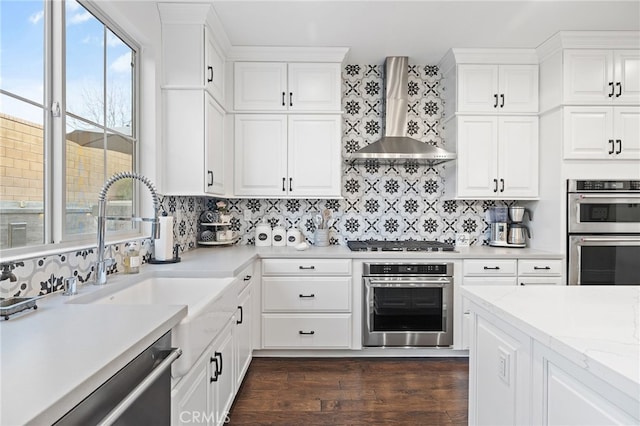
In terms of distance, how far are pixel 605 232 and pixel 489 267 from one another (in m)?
0.94

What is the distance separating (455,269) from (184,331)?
7.65 feet

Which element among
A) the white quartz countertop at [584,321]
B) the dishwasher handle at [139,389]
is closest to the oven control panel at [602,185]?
the white quartz countertop at [584,321]

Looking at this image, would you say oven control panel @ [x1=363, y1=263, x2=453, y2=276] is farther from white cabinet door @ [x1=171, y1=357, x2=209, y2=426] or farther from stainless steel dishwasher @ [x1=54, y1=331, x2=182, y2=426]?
stainless steel dishwasher @ [x1=54, y1=331, x2=182, y2=426]

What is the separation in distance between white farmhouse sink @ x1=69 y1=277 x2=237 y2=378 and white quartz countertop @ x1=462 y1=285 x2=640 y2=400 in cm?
112

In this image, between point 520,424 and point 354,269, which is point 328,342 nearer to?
point 354,269

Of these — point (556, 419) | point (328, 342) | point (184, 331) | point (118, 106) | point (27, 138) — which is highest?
point (118, 106)

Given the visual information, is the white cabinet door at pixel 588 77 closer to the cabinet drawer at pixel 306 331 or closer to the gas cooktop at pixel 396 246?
the gas cooktop at pixel 396 246

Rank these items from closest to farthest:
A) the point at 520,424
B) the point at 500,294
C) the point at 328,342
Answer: the point at 520,424, the point at 500,294, the point at 328,342

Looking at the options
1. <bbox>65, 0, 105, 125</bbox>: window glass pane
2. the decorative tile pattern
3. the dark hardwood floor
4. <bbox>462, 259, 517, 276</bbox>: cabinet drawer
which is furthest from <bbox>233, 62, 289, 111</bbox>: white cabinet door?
the dark hardwood floor

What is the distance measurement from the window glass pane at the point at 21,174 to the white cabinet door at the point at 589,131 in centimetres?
350

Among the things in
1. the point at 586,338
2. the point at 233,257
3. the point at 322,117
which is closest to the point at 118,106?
the point at 233,257

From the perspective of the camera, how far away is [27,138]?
1510 mm

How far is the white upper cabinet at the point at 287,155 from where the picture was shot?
3.19 meters

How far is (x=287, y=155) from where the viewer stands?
321 centimetres
